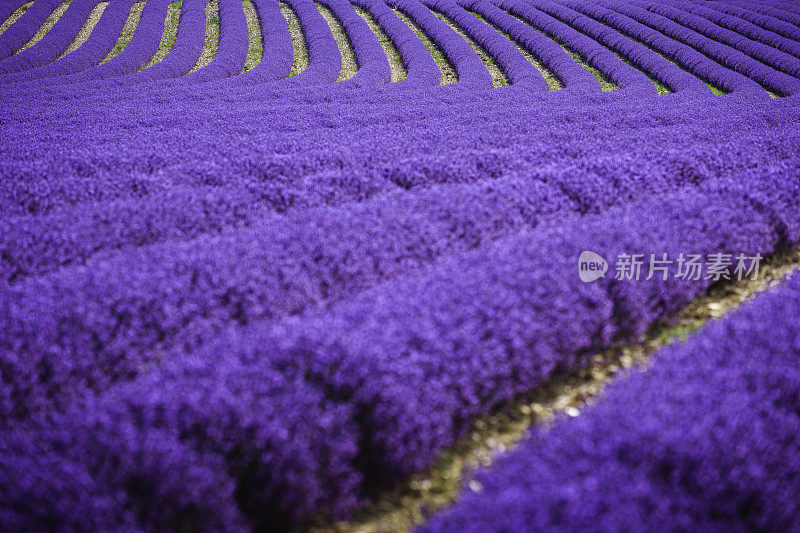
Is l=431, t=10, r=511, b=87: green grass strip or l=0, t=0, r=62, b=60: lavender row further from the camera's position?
l=0, t=0, r=62, b=60: lavender row

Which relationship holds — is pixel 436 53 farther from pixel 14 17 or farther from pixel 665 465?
pixel 665 465

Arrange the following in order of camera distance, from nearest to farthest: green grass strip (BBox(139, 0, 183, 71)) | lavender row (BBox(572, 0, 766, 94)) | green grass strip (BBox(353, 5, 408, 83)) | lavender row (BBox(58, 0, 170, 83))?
lavender row (BBox(572, 0, 766, 94)) → lavender row (BBox(58, 0, 170, 83)) → green grass strip (BBox(353, 5, 408, 83)) → green grass strip (BBox(139, 0, 183, 71))

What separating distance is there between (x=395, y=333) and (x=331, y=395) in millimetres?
358

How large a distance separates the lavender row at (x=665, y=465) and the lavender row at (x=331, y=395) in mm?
442

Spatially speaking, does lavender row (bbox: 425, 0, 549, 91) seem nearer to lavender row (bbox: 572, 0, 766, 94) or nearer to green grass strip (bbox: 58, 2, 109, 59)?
lavender row (bbox: 572, 0, 766, 94)

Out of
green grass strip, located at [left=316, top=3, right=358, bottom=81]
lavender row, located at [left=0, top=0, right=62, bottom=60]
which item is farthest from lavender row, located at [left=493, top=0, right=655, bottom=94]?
lavender row, located at [left=0, top=0, right=62, bottom=60]

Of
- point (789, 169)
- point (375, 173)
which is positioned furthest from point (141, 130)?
point (789, 169)

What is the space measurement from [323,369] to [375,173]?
2642 mm

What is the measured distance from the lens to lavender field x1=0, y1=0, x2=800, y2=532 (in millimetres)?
1512

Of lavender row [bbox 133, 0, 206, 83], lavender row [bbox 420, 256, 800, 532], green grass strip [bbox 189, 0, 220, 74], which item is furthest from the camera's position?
green grass strip [bbox 189, 0, 220, 74]

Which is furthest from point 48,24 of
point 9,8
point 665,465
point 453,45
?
point 665,465

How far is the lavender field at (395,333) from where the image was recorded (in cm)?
151

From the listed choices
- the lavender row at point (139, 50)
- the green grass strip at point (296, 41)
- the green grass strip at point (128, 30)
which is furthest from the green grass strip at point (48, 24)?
the green grass strip at point (296, 41)

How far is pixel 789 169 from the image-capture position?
14.1ft
